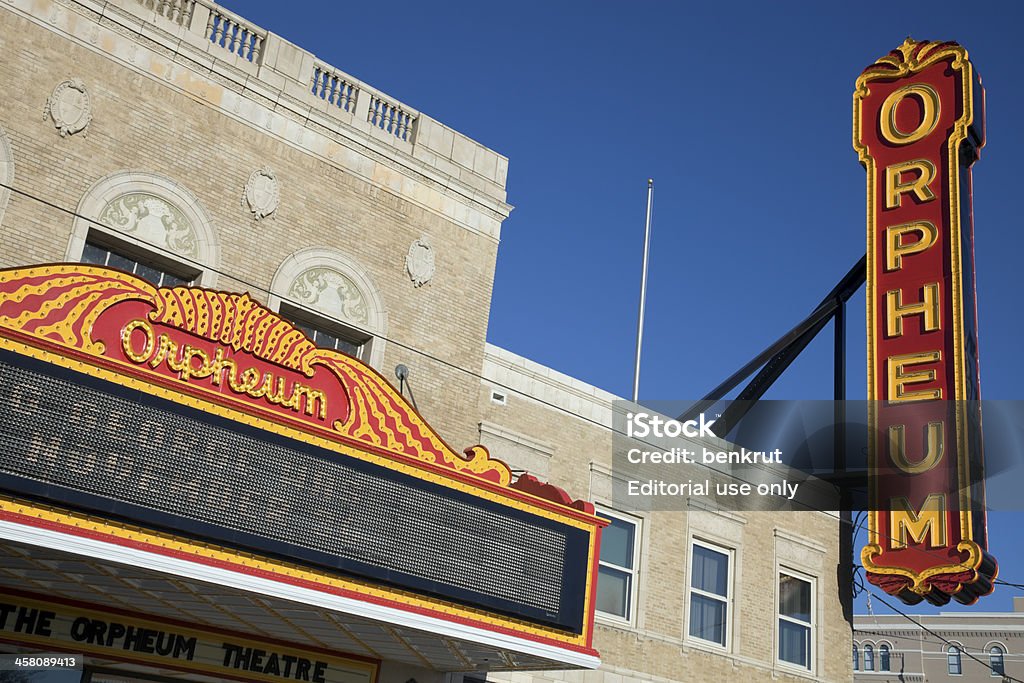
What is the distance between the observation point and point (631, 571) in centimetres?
2069

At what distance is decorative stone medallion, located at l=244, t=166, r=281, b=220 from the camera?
56.0 feet

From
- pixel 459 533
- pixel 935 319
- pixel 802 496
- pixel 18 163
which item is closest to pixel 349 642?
pixel 459 533

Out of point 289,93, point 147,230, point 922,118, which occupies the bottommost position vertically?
point 147,230

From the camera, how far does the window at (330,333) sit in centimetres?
1761

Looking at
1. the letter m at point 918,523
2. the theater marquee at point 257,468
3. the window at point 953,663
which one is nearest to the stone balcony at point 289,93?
the theater marquee at point 257,468

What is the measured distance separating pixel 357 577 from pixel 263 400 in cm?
237

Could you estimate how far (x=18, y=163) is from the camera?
580 inches

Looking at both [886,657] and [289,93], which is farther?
[886,657]

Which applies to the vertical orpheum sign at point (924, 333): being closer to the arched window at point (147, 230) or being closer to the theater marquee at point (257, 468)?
the theater marquee at point (257, 468)

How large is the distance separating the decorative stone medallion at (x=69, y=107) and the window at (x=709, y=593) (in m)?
13.8

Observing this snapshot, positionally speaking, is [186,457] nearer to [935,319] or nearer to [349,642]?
[349,642]

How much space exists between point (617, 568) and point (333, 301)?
7.47 meters

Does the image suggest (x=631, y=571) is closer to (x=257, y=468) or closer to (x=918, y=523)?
(x=918, y=523)

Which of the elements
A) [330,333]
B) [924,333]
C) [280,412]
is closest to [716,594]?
[924,333]
